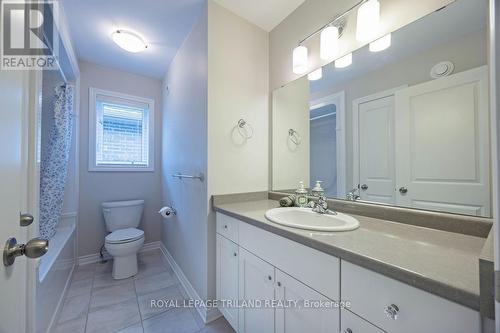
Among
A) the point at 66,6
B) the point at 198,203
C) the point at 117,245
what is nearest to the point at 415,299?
the point at 198,203

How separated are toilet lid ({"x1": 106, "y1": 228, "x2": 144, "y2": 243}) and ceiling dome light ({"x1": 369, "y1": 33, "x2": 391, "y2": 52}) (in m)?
2.49

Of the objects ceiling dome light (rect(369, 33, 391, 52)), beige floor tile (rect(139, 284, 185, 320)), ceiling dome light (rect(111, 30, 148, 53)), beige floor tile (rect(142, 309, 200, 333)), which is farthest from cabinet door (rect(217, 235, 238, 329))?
ceiling dome light (rect(111, 30, 148, 53))

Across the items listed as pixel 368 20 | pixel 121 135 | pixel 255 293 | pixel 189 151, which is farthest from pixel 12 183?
pixel 121 135

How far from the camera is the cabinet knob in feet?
1.79

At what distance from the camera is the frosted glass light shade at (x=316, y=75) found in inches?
54.8

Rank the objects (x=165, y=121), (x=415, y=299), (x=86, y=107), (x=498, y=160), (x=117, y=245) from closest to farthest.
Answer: (x=498, y=160) → (x=415, y=299) → (x=117, y=245) → (x=86, y=107) → (x=165, y=121)

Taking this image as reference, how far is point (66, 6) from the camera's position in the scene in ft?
4.94

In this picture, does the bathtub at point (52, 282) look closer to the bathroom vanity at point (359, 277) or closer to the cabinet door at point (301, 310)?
the bathroom vanity at point (359, 277)

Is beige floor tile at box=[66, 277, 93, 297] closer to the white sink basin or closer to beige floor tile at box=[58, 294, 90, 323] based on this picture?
beige floor tile at box=[58, 294, 90, 323]

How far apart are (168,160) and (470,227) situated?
246 cm

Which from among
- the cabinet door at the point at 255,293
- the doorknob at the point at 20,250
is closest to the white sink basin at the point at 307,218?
the cabinet door at the point at 255,293

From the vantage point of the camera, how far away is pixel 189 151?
1757 millimetres

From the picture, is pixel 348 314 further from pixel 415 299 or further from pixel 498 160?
pixel 498 160

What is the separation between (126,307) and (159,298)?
0.79 ft
